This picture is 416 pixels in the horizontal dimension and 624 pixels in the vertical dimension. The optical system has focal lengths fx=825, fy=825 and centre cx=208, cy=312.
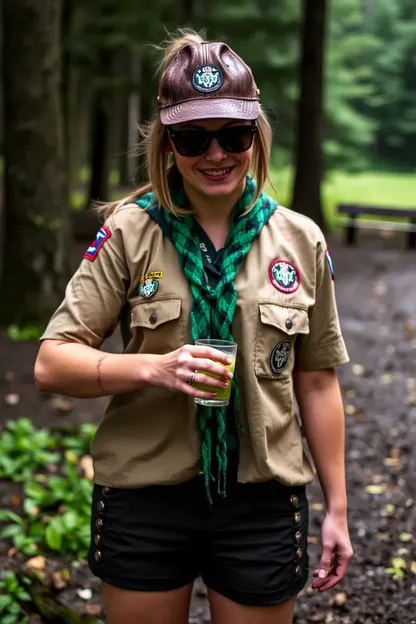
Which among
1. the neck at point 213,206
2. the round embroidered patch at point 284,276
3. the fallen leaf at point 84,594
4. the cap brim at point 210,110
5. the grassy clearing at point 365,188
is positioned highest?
the cap brim at point 210,110

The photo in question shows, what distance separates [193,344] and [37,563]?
251 cm

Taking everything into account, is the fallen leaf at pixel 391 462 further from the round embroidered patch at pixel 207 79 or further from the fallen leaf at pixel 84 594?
the round embroidered patch at pixel 207 79

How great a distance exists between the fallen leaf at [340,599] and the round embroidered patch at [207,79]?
109 inches

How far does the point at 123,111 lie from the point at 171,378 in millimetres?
29263

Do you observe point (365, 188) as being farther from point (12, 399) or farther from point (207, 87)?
point (207, 87)

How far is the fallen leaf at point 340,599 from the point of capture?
4029 mm

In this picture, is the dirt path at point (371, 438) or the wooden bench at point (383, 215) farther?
the wooden bench at point (383, 215)

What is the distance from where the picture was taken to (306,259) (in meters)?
2.41

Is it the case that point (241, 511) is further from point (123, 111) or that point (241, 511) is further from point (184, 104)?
point (123, 111)

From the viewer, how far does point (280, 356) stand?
2.37m

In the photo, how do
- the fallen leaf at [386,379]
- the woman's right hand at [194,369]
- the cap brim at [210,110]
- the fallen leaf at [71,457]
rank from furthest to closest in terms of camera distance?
the fallen leaf at [386,379] → the fallen leaf at [71,457] → the cap brim at [210,110] → the woman's right hand at [194,369]

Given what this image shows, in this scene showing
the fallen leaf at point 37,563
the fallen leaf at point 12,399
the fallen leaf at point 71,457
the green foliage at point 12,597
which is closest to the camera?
the green foliage at point 12,597

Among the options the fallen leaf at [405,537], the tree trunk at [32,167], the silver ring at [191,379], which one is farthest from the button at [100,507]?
the tree trunk at [32,167]

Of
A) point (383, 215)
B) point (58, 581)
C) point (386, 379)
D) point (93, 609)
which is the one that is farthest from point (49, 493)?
point (383, 215)
